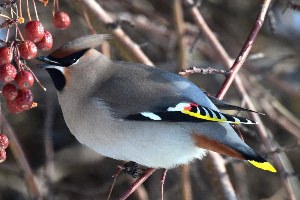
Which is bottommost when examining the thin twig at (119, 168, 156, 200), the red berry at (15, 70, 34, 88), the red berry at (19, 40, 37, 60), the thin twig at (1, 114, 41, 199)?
the thin twig at (1, 114, 41, 199)

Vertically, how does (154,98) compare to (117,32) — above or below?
below

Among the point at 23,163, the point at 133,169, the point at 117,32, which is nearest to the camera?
the point at 133,169

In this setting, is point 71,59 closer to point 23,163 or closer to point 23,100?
point 23,100

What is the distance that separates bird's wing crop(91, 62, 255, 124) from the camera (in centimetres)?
256

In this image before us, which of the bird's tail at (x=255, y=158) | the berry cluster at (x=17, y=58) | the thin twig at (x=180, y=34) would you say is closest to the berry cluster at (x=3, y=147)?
the berry cluster at (x=17, y=58)

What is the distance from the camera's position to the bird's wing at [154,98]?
101 inches

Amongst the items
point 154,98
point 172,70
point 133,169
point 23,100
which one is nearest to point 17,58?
point 23,100

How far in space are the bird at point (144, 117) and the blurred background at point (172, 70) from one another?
4.36 feet

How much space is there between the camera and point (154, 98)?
264 cm

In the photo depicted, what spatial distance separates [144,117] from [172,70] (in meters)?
1.70

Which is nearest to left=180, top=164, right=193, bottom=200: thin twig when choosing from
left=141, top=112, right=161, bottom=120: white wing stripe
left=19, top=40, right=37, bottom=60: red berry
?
left=141, top=112, right=161, bottom=120: white wing stripe

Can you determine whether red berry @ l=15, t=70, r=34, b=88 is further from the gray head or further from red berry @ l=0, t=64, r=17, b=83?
the gray head

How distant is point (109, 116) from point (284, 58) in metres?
1.86

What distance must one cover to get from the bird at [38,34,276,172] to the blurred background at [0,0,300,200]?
133cm
